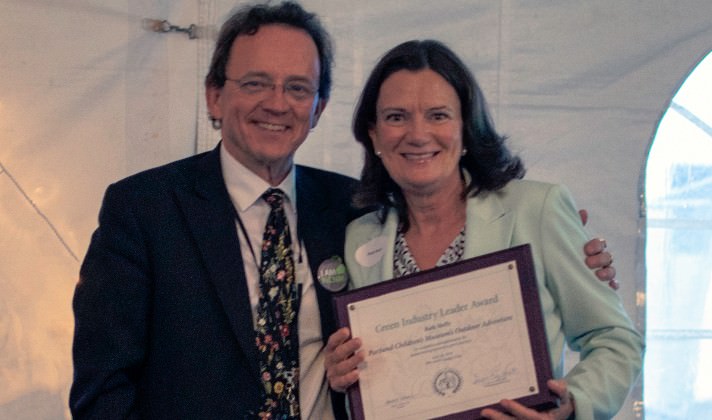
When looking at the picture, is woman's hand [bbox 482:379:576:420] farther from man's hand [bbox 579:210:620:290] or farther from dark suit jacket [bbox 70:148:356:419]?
dark suit jacket [bbox 70:148:356:419]

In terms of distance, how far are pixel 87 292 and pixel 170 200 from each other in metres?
0.37

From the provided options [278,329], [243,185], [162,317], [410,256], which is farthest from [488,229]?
[162,317]

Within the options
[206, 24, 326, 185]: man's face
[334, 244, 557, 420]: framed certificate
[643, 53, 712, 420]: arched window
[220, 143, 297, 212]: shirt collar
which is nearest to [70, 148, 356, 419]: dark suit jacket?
[220, 143, 297, 212]: shirt collar

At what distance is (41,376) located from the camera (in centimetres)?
331

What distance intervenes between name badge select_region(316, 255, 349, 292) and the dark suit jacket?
4cm

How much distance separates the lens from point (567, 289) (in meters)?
2.55

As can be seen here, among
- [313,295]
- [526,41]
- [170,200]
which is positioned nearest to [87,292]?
[170,200]

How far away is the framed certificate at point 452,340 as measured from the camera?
233 centimetres

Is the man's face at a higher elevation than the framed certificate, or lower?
higher

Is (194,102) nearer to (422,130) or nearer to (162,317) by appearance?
(162,317)

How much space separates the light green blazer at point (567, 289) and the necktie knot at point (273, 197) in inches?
23.9

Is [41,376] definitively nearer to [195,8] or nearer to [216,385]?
[216,385]

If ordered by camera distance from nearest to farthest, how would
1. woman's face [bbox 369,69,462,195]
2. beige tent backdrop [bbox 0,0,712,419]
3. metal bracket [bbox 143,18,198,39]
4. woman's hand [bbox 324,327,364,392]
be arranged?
woman's hand [bbox 324,327,364,392] → woman's face [bbox 369,69,462,195] → beige tent backdrop [bbox 0,0,712,419] → metal bracket [bbox 143,18,198,39]

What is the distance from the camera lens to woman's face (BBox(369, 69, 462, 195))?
2650mm
